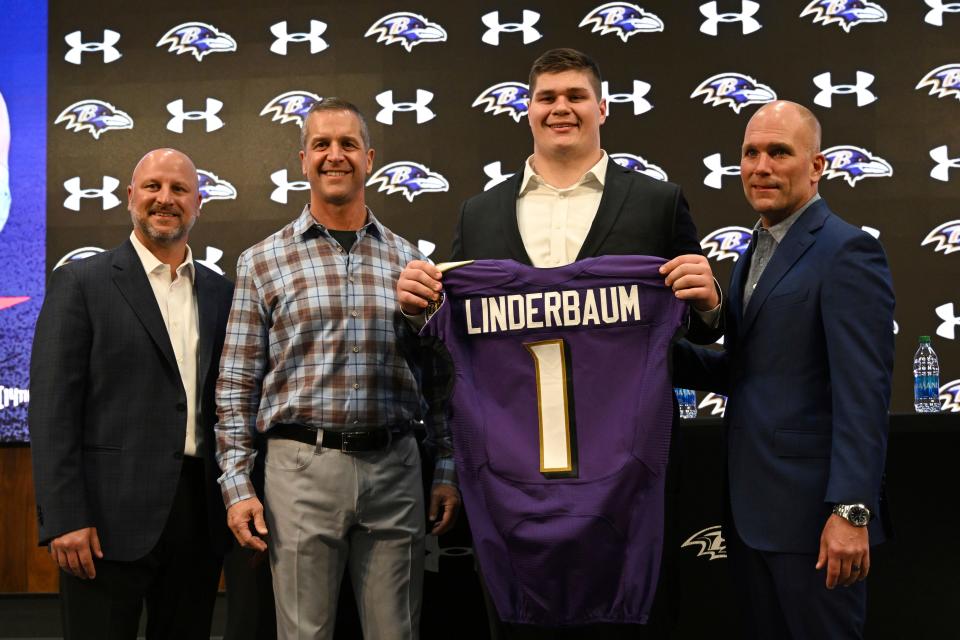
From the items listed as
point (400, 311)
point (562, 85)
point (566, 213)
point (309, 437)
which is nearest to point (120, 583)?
point (309, 437)

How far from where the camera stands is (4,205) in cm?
523

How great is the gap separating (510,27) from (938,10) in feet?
8.25

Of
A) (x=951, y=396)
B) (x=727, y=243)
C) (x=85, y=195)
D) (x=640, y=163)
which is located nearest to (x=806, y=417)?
(x=727, y=243)

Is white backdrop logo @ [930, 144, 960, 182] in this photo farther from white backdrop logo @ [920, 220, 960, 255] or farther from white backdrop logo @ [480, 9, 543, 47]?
white backdrop logo @ [480, 9, 543, 47]

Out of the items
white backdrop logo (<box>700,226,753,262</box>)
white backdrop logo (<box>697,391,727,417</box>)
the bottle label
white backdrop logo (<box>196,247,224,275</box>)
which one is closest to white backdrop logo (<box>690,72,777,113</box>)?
white backdrop logo (<box>700,226,753,262</box>)

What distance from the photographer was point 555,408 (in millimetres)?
1741

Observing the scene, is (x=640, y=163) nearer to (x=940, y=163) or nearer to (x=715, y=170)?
(x=715, y=170)

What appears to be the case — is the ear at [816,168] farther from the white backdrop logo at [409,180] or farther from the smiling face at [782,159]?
the white backdrop logo at [409,180]

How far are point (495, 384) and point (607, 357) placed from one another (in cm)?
24

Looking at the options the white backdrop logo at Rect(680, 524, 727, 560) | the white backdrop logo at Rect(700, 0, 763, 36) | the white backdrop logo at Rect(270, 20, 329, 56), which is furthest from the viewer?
the white backdrop logo at Rect(270, 20, 329, 56)

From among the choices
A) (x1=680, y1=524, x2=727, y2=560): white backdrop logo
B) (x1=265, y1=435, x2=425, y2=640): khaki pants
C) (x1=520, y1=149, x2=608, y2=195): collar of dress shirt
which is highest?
(x1=520, y1=149, x2=608, y2=195): collar of dress shirt

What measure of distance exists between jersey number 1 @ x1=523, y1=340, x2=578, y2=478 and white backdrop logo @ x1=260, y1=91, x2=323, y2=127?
3932 mm

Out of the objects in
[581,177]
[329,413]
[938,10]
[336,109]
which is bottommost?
[329,413]

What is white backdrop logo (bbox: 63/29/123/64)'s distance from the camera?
534cm
